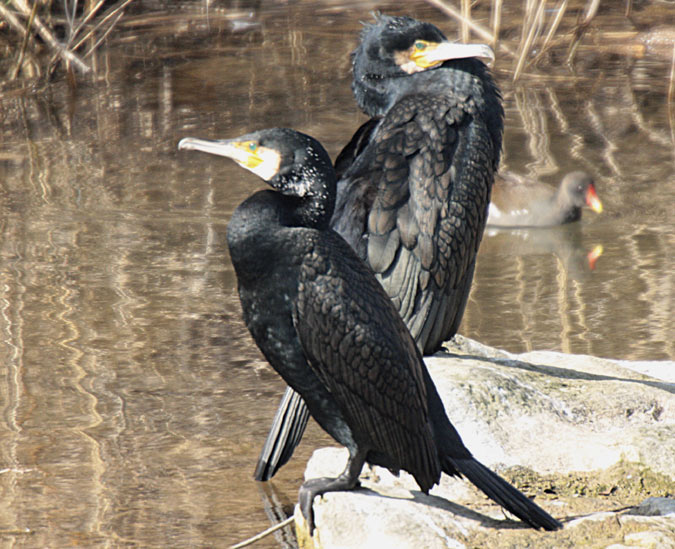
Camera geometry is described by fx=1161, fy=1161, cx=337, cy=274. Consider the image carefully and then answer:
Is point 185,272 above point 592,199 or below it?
below

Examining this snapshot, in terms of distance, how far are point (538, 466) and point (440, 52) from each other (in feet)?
4.94

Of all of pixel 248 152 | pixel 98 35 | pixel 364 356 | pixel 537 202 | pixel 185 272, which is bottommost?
pixel 98 35

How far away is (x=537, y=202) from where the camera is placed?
6.70 metres

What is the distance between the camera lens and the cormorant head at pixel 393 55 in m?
4.15

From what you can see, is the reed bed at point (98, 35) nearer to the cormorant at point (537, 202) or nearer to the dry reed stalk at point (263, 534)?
the cormorant at point (537, 202)

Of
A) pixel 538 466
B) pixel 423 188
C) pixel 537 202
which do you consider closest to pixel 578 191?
pixel 537 202

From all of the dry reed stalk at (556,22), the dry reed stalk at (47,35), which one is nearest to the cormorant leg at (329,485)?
the dry reed stalk at (556,22)

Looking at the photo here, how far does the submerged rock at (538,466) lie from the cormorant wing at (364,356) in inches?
7.0

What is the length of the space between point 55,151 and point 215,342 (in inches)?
141

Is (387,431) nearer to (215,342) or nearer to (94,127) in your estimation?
(215,342)

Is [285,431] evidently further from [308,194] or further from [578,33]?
[578,33]

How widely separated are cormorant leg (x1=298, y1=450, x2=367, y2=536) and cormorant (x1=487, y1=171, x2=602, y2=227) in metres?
3.68

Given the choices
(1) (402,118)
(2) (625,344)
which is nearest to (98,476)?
(1) (402,118)

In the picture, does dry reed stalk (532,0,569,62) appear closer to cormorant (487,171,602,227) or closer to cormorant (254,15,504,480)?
cormorant (487,171,602,227)
